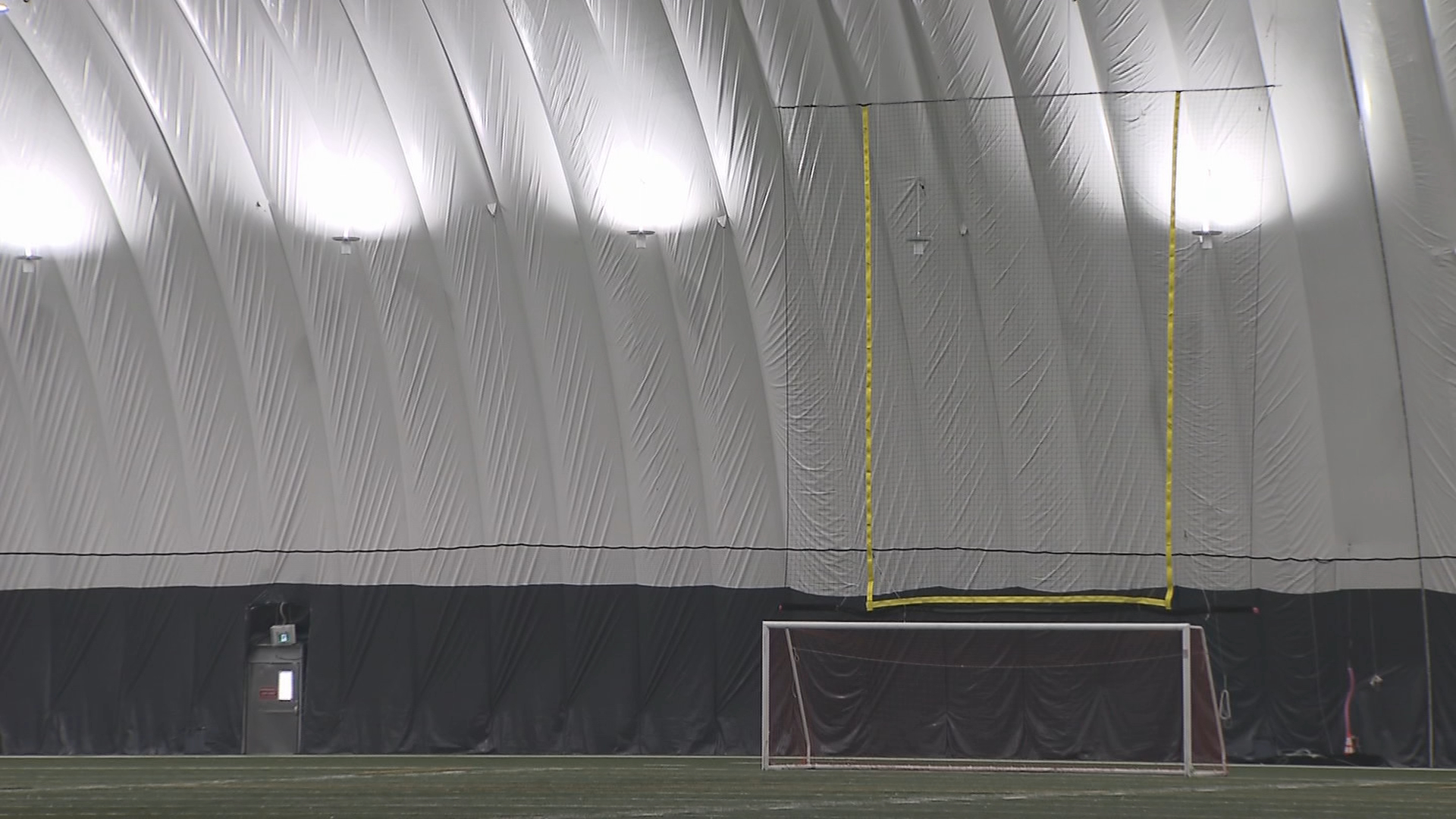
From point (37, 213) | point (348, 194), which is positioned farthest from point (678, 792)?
point (37, 213)

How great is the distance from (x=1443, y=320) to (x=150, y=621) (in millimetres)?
14995

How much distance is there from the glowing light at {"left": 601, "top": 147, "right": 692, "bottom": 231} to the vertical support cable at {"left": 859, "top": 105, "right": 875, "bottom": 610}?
7.36 ft

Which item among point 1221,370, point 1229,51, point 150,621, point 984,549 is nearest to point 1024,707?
point 984,549

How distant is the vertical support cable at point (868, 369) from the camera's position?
44.0 ft

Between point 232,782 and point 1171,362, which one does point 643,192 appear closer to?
point 1171,362

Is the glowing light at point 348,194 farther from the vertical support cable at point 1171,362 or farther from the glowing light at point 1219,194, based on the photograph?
the glowing light at point 1219,194

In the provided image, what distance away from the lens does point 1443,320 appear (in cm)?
1438

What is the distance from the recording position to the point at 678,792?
33.9 feet

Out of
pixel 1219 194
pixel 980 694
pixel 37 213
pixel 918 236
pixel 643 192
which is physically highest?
pixel 37 213

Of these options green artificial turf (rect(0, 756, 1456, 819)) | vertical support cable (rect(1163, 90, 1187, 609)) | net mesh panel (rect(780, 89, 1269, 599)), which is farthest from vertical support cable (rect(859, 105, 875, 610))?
vertical support cable (rect(1163, 90, 1187, 609))

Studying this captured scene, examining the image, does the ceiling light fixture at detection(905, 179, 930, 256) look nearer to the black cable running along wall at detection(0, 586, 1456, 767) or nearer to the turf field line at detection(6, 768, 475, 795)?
the black cable running along wall at detection(0, 586, 1456, 767)

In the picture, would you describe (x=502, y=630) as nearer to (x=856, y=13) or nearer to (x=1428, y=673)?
(x=856, y=13)

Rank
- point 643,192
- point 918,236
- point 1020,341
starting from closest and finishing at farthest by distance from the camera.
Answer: point 918,236
point 1020,341
point 643,192

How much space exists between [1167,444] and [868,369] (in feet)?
11.1
